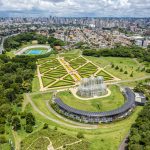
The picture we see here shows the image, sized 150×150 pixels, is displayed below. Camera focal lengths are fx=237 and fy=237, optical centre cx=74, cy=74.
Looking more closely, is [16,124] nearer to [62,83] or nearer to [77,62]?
[62,83]

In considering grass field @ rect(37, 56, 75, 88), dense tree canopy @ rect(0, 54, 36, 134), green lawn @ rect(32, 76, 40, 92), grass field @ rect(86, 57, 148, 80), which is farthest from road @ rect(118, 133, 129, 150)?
grass field @ rect(86, 57, 148, 80)

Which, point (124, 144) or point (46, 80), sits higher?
point (46, 80)

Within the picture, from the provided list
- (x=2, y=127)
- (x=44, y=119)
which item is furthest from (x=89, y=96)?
(x=2, y=127)

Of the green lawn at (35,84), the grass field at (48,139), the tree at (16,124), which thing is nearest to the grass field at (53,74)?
the green lawn at (35,84)

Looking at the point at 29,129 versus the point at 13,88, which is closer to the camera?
the point at 29,129

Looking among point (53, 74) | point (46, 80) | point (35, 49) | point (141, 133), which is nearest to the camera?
point (141, 133)

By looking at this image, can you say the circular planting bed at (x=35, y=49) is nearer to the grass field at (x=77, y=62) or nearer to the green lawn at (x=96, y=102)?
the grass field at (x=77, y=62)

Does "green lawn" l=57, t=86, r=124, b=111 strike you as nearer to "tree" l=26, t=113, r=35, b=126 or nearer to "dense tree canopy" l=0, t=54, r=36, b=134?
"dense tree canopy" l=0, t=54, r=36, b=134

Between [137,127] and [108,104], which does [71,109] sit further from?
[137,127]

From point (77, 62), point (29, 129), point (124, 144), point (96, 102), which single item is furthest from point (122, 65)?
point (29, 129)
